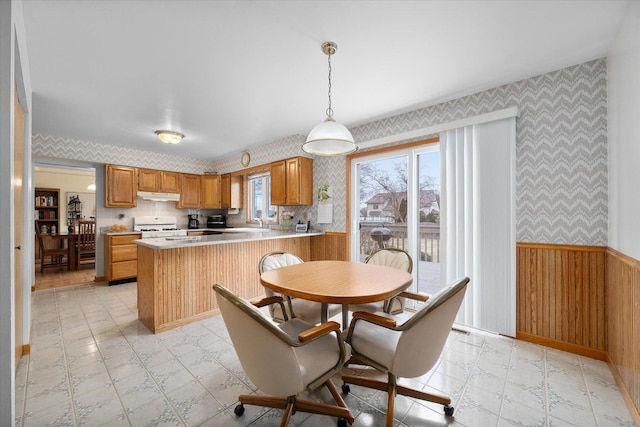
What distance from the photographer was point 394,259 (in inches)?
100

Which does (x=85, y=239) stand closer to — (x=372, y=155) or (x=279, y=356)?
(x=372, y=155)

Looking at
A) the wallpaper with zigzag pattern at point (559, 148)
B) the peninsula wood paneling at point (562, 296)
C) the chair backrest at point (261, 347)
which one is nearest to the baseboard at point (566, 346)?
the peninsula wood paneling at point (562, 296)

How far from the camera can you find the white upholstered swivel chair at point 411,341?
4.06ft

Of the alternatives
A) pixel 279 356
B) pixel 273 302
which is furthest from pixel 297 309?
pixel 279 356

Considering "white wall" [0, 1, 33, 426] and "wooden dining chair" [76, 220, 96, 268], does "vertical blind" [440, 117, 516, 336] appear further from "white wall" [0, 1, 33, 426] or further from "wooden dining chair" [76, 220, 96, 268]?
"wooden dining chair" [76, 220, 96, 268]

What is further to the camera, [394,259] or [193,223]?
[193,223]

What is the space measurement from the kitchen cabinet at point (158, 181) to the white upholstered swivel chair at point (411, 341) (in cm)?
522

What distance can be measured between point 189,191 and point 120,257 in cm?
186

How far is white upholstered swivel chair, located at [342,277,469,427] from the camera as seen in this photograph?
1.24 m

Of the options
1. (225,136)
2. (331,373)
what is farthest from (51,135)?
(331,373)

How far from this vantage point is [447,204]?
2904 mm

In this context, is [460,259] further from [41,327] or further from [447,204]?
[41,327]

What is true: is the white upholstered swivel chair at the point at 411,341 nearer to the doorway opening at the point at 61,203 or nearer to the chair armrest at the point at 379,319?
the chair armrest at the point at 379,319

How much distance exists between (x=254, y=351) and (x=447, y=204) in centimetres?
255
